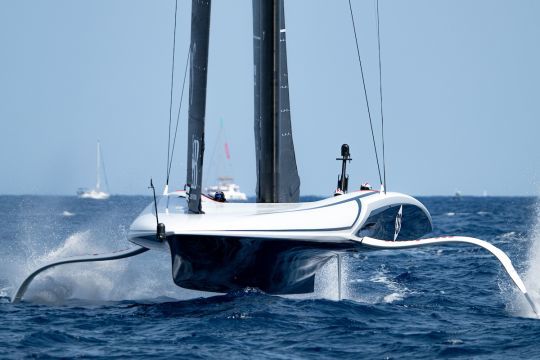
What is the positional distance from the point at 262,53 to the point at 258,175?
5.46 feet

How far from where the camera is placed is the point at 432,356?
8.95 metres

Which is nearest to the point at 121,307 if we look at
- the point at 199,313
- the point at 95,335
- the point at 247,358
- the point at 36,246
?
the point at 199,313

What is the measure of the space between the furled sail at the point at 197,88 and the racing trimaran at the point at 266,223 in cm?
1

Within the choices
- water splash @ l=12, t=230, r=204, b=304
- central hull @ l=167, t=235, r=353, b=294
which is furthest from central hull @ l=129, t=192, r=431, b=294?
water splash @ l=12, t=230, r=204, b=304

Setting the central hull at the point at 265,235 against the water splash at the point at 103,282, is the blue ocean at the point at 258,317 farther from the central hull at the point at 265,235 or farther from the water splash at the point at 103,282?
the central hull at the point at 265,235

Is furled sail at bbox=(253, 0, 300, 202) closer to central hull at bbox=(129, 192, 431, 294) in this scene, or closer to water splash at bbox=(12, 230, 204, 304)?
central hull at bbox=(129, 192, 431, 294)

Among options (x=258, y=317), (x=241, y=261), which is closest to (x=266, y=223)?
(x=241, y=261)

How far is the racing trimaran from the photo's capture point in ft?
35.5

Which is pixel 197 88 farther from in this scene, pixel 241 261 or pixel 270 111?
pixel 241 261

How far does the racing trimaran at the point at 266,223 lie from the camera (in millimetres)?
10812

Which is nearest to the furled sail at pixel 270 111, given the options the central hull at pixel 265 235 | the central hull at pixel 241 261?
the central hull at pixel 265 235

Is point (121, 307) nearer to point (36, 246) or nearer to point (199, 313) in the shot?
point (199, 313)

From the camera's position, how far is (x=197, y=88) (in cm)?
1177

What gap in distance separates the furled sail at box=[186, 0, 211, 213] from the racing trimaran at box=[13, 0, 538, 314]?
1 cm
